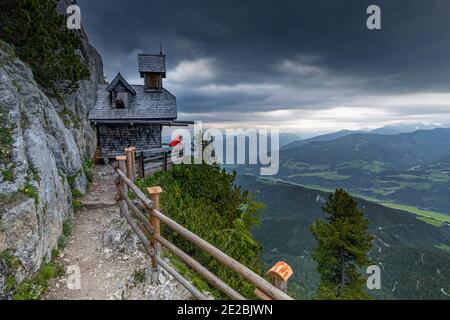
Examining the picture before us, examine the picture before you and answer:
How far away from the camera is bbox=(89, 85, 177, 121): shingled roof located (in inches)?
798

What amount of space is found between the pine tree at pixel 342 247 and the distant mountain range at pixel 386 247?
23160mm

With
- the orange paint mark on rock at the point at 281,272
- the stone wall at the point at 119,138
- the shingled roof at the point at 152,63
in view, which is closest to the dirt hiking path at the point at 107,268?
the orange paint mark on rock at the point at 281,272

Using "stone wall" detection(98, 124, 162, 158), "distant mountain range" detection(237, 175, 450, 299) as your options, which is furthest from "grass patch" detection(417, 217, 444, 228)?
"stone wall" detection(98, 124, 162, 158)

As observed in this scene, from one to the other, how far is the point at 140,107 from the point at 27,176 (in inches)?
578

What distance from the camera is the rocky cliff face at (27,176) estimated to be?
5.99 metres

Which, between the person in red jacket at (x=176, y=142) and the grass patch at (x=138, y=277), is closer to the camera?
the grass patch at (x=138, y=277)

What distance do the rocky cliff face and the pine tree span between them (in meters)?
19.5

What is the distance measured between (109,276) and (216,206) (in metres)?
9.13

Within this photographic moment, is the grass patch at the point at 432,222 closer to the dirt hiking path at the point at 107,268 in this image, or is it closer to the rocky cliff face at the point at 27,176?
the dirt hiking path at the point at 107,268

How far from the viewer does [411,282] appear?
7844cm

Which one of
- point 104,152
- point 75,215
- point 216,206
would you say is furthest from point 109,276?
point 104,152

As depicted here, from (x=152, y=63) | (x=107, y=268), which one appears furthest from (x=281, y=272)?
(x=152, y=63)

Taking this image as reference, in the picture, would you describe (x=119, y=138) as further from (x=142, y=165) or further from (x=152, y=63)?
(x=142, y=165)
